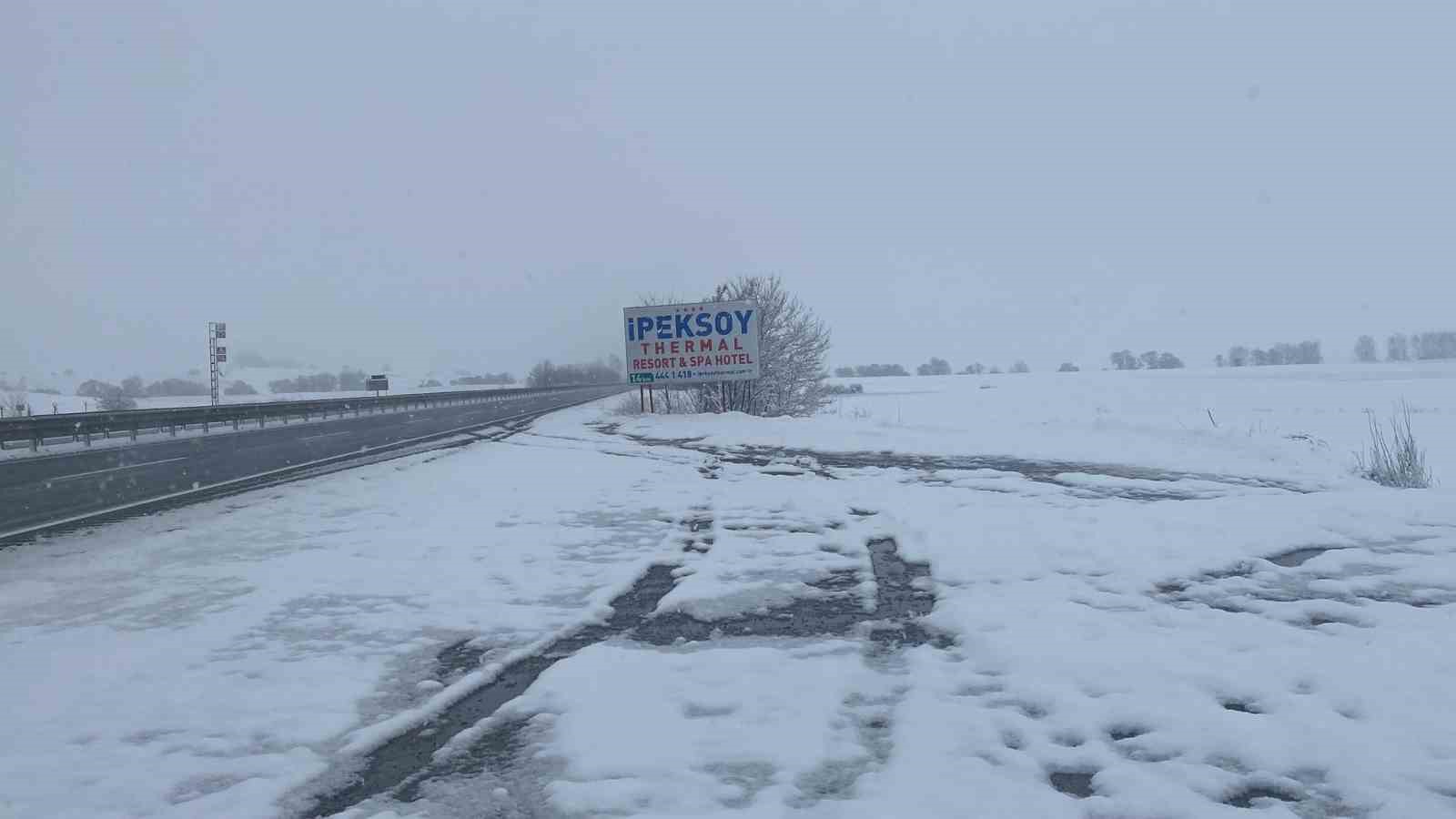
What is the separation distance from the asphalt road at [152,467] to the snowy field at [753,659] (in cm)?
280

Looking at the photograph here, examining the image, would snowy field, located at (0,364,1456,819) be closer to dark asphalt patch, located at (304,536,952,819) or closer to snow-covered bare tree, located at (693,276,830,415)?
dark asphalt patch, located at (304,536,952,819)

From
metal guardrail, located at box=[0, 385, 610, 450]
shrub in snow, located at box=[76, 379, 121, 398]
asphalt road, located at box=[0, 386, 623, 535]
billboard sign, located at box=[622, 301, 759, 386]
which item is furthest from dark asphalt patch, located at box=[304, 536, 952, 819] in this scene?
shrub in snow, located at box=[76, 379, 121, 398]

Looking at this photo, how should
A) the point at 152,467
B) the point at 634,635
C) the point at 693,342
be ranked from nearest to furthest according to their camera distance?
the point at 634,635, the point at 152,467, the point at 693,342

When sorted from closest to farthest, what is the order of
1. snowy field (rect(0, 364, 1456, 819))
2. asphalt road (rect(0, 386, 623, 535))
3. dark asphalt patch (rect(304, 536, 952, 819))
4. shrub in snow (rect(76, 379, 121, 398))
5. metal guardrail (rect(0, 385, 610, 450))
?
1. snowy field (rect(0, 364, 1456, 819))
2. dark asphalt patch (rect(304, 536, 952, 819))
3. asphalt road (rect(0, 386, 623, 535))
4. metal guardrail (rect(0, 385, 610, 450))
5. shrub in snow (rect(76, 379, 121, 398))

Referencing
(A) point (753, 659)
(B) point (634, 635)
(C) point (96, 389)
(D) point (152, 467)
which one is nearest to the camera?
(A) point (753, 659)

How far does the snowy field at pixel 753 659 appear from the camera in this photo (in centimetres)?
330

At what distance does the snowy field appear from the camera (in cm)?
330

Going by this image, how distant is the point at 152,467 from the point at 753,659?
60.3ft

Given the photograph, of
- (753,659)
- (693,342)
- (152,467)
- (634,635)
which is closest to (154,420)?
(152,467)

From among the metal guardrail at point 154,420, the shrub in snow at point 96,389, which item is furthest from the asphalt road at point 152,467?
the shrub in snow at point 96,389

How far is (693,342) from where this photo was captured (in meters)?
30.6

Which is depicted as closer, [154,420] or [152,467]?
[152,467]

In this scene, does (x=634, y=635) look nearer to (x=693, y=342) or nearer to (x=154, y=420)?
(x=693, y=342)

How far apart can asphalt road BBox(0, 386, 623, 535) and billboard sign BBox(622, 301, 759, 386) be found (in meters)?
7.15
